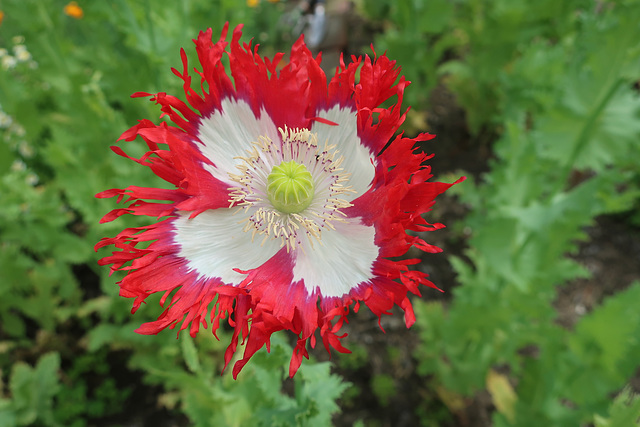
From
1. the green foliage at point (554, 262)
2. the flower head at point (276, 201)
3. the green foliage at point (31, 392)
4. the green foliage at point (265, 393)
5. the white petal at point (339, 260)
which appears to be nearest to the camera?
the flower head at point (276, 201)

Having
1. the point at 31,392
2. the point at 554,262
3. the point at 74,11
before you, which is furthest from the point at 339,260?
the point at 74,11

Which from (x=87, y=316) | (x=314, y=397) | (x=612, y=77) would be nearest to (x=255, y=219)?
(x=314, y=397)

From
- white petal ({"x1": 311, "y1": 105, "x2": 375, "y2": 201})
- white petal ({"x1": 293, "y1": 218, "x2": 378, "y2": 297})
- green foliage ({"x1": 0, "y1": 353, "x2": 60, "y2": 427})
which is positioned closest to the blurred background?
green foliage ({"x1": 0, "y1": 353, "x2": 60, "y2": 427})

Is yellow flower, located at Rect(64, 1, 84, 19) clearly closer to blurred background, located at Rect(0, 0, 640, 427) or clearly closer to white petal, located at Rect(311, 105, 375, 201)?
blurred background, located at Rect(0, 0, 640, 427)

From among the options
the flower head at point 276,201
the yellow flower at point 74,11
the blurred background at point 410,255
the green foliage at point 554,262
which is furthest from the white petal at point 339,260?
the yellow flower at point 74,11

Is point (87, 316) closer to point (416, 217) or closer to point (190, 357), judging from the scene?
point (190, 357)

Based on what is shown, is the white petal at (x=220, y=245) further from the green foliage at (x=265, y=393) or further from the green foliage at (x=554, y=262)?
A: the green foliage at (x=554, y=262)

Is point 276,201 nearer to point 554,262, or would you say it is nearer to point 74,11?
point 554,262
